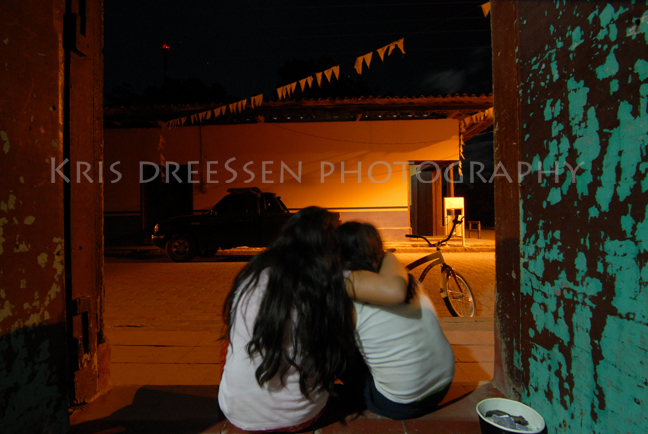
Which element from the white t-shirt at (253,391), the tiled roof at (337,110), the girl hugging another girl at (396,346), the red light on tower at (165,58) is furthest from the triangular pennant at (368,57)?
the red light on tower at (165,58)

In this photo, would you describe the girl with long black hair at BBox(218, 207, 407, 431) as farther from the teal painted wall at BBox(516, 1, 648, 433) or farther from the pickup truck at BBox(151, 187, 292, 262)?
the pickup truck at BBox(151, 187, 292, 262)

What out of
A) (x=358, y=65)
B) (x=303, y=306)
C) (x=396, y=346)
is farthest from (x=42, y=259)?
(x=358, y=65)

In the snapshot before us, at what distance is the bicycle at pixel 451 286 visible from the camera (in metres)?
4.03

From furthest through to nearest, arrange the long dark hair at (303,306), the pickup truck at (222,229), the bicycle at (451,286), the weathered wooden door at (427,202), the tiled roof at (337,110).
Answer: the weathered wooden door at (427,202) → the tiled roof at (337,110) → the pickup truck at (222,229) → the bicycle at (451,286) → the long dark hair at (303,306)

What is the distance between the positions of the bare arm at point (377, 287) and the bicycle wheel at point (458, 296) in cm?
271

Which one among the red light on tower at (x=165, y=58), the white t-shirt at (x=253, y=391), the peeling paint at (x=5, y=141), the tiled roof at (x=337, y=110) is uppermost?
the red light on tower at (x=165, y=58)

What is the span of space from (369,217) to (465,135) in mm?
5853

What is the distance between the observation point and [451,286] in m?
4.27

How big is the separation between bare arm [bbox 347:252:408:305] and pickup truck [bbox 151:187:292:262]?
7.40 meters

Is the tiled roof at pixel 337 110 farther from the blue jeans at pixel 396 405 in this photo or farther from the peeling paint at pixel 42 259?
the blue jeans at pixel 396 405

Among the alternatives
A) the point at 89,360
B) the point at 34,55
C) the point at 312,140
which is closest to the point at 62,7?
the point at 34,55

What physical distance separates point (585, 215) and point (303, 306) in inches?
52.5

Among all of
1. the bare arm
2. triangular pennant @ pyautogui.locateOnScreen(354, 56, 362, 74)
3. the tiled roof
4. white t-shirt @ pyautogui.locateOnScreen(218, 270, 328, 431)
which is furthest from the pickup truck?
the bare arm

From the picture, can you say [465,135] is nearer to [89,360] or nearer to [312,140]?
[312,140]
